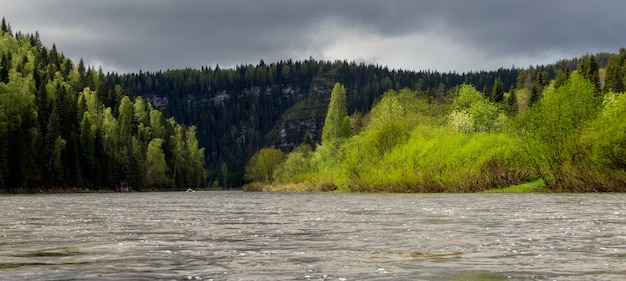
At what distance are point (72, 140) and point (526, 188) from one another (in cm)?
9122

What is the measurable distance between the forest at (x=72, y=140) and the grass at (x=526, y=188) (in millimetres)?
75654

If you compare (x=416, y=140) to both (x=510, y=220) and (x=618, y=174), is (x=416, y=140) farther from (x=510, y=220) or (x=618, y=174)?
(x=510, y=220)

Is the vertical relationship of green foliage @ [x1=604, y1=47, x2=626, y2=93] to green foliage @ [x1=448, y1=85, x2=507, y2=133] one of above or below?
above

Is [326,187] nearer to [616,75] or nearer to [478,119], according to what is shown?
[478,119]

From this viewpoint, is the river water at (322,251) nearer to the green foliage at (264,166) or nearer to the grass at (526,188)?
the grass at (526,188)

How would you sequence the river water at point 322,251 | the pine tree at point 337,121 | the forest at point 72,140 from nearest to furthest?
the river water at point 322,251, the forest at point 72,140, the pine tree at point 337,121

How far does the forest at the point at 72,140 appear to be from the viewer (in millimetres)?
113812

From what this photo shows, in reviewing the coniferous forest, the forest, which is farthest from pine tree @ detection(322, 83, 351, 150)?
the forest

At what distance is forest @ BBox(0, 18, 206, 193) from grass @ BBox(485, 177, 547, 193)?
248 feet

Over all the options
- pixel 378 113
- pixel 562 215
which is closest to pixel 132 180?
pixel 378 113

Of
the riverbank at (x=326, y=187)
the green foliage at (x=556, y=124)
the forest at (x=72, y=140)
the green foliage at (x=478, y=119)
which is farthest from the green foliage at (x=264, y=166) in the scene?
the green foliage at (x=556, y=124)

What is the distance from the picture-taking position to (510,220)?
27750 mm

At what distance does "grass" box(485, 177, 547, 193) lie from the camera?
227ft

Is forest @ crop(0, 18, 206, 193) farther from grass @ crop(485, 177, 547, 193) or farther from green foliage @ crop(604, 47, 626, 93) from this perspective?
green foliage @ crop(604, 47, 626, 93)
